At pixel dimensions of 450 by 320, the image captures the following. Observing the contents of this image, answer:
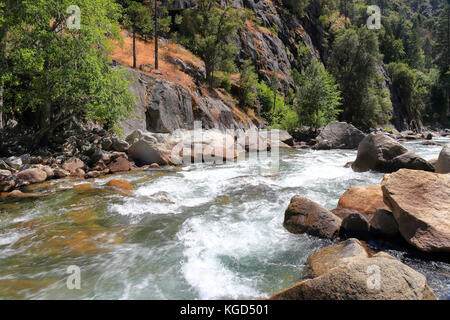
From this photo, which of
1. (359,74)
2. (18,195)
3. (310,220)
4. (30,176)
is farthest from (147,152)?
(359,74)

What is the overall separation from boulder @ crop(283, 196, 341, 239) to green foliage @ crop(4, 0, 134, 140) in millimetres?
9973

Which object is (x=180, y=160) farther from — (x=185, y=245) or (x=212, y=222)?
(x=185, y=245)

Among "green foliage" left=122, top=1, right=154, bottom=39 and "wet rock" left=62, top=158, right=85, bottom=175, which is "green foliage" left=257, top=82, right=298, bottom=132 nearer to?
"green foliage" left=122, top=1, right=154, bottom=39

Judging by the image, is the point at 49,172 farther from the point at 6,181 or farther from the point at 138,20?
the point at 138,20

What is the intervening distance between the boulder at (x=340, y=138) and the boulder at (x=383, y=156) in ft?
36.6

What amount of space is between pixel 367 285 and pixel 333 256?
1352 millimetres

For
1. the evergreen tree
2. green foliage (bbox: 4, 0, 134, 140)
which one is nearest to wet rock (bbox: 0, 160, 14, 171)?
green foliage (bbox: 4, 0, 134, 140)

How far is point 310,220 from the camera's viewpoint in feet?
19.4

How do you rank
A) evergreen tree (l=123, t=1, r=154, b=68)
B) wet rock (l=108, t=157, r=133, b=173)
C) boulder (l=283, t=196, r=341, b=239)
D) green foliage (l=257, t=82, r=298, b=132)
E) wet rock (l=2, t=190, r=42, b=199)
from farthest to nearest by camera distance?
1. green foliage (l=257, t=82, r=298, b=132)
2. evergreen tree (l=123, t=1, r=154, b=68)
3. wet rock (l=108, t=157, r=133, b=173)
4. wet rock (l=2, t=190, r=42, b=199)
5. boulder (l=283, t=196, r=341, b=239)

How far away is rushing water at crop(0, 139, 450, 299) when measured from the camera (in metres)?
4.18

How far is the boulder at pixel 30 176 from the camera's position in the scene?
389 inches

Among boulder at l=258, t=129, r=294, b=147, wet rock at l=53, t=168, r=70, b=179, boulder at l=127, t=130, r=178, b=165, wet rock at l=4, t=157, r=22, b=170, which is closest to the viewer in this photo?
wet rock at l=4, t=157, r=22, b=170

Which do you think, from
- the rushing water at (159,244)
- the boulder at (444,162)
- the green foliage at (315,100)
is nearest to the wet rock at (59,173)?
the rushing water at (159,244)
